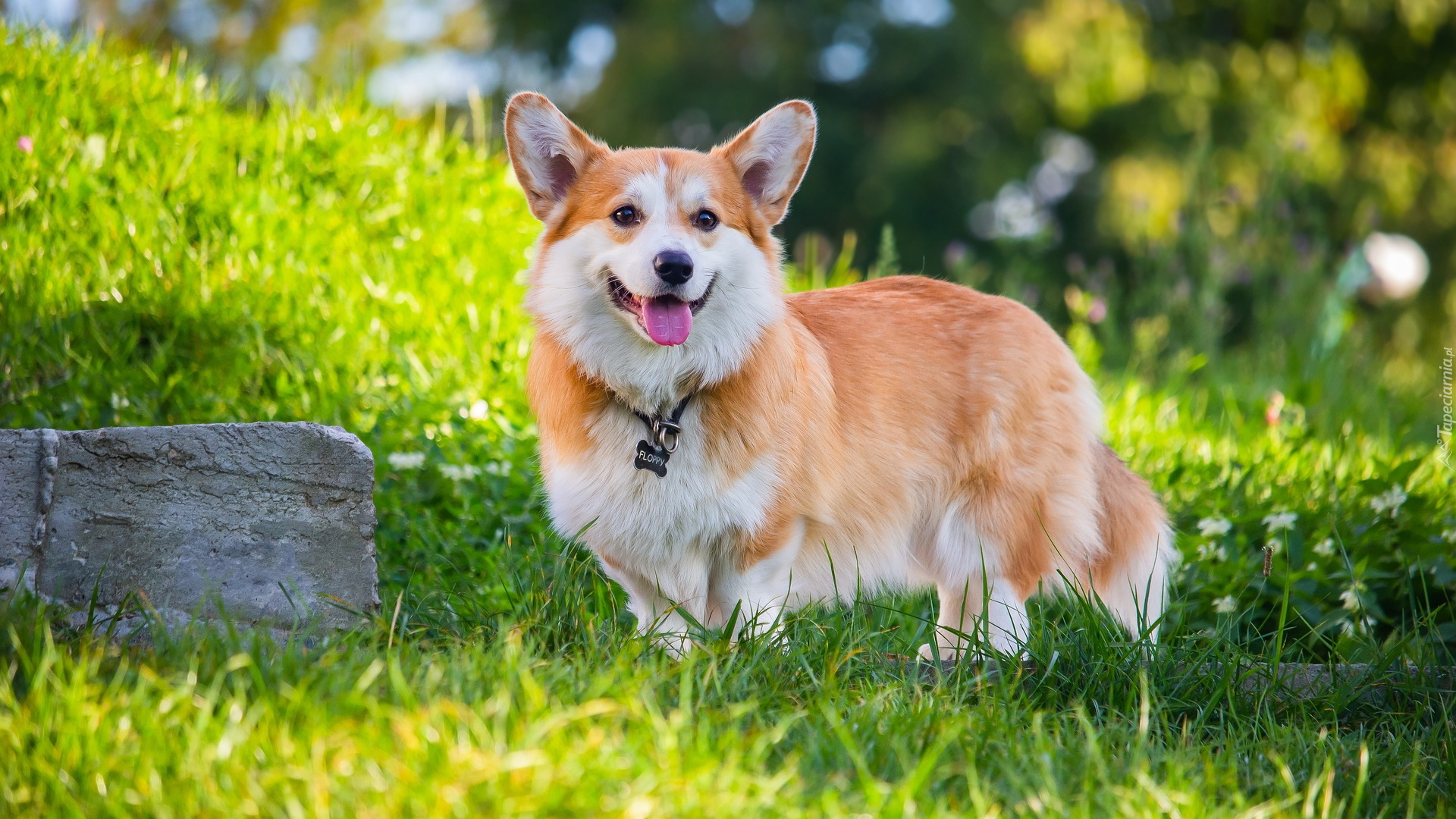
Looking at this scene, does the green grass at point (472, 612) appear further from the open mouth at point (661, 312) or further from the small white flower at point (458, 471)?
the open mouth at point (661, 312)

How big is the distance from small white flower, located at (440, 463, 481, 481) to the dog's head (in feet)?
3.05

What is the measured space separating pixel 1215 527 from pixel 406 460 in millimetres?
2736

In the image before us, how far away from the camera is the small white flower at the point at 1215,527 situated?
12.8 feet

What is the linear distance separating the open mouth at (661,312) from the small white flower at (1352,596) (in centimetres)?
209

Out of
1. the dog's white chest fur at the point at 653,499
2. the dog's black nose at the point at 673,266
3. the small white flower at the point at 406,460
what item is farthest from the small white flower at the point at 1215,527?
the small white flower at the point at 406,460

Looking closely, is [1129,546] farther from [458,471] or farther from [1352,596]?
[458,471]

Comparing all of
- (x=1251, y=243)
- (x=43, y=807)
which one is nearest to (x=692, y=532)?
(x=43, y=807)

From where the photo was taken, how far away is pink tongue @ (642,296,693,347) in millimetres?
2965

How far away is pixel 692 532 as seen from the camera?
9.77ft

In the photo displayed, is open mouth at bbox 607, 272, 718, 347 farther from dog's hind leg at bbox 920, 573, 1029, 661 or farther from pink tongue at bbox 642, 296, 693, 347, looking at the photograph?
dog's hind leg at bbox 920, 573, 1029, 661

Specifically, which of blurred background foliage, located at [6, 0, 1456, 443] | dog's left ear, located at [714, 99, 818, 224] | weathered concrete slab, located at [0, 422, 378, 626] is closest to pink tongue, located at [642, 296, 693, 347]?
dog's left ear, located at [714, 99, 818, 224]

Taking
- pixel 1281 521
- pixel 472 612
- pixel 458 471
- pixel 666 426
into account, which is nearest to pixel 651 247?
pixel 666 426

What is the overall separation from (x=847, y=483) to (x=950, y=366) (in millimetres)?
561

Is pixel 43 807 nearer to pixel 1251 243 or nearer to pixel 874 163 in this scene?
pixel 1251 243
